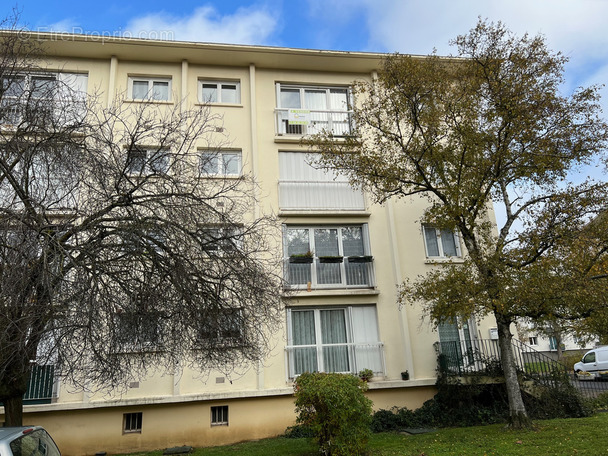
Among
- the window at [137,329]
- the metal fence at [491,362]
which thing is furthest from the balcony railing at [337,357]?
the window at [137,329]

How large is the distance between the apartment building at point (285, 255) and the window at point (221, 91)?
44 mm

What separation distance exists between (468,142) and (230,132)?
27.3 ft

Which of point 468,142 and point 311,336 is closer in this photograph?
point 468,142

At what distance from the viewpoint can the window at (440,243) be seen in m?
16.0

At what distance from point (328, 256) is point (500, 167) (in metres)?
6.03

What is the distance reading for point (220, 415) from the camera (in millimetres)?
13016

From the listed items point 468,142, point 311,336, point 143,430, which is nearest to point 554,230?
point 468,142

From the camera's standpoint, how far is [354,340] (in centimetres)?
1445

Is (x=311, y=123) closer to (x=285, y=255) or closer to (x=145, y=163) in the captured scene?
(x=285, y=255)

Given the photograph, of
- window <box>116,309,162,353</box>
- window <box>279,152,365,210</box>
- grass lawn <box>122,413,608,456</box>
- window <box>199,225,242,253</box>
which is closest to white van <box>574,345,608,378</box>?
grass lawn <box>122,413,608,456</box>

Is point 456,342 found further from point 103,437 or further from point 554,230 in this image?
Answer: point 103,437

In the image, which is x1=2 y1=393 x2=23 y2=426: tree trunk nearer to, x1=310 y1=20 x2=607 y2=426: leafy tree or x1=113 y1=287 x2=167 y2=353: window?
x1=113 y1=287 x2=167 y2=353: window

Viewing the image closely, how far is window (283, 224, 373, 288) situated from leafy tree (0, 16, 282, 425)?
5741 mm

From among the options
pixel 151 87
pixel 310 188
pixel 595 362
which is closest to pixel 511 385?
pixel 310 188
